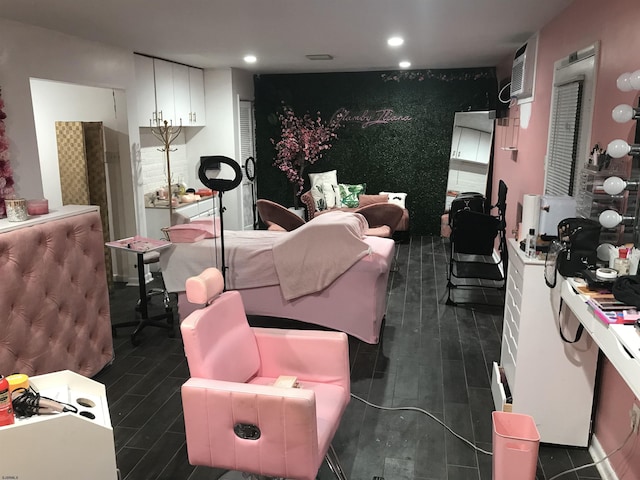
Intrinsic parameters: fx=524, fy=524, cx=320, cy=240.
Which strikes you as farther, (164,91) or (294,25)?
(164,91)

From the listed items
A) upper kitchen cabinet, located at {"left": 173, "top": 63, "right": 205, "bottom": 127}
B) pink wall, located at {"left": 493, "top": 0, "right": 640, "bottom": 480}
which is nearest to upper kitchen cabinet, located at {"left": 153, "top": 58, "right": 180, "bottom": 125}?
upper kitchen cabinet, located at {"left": 173, "top": 63, "right": 205, "bottom": 127}

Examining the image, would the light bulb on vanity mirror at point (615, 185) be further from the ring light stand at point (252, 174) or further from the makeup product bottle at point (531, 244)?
the ring light stand at point (252, 174)

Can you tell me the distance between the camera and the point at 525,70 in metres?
4.76

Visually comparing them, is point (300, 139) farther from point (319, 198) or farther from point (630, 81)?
point (630, 81)

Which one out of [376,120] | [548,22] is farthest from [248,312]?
[376,120]

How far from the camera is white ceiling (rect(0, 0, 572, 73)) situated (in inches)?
130

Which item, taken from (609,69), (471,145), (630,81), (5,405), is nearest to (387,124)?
(471,145)

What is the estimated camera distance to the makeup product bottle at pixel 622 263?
2062 millimetres

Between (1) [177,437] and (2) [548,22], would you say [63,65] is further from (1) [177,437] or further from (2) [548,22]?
(2) [548,22]

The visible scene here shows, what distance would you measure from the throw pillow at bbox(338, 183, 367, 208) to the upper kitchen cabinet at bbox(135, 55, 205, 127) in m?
2.18

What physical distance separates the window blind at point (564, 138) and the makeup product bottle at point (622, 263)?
1296 mm

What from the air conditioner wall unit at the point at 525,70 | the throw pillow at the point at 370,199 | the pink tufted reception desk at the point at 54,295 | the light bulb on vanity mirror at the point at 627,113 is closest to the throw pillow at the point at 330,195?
the throw pillow at the point at 370,199

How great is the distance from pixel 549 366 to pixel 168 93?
500 centimetres

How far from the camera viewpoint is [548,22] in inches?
157
